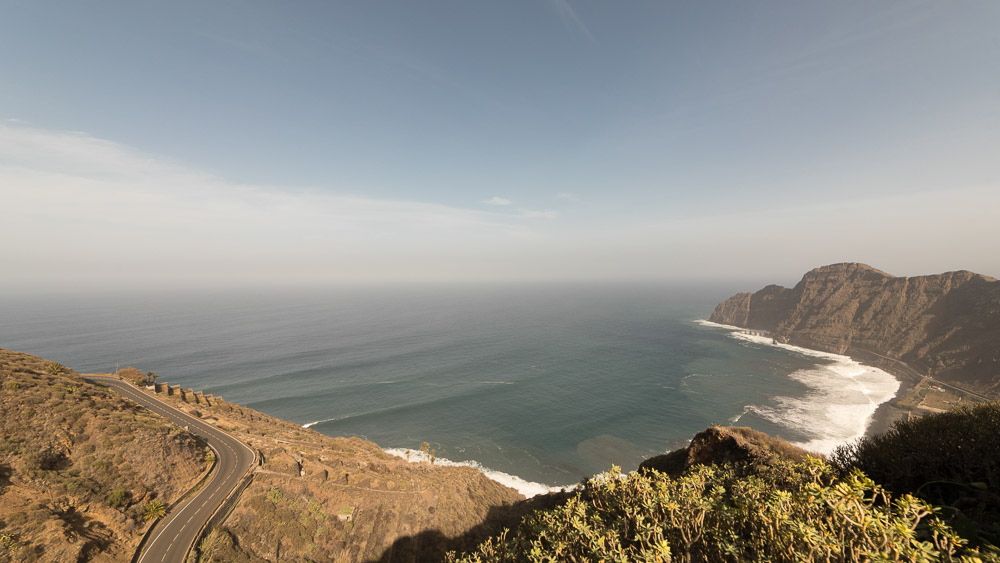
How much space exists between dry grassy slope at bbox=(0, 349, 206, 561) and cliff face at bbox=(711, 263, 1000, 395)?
166227 mm

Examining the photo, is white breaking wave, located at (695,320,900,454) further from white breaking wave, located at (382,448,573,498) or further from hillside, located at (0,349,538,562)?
hillside, located at (0,349,538,562)

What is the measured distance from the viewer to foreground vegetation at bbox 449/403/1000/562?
28.1ft

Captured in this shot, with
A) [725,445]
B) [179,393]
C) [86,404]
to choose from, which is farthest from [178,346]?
[725,445]

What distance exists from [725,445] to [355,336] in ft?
484

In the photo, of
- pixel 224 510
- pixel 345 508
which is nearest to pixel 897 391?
pixel 345 508

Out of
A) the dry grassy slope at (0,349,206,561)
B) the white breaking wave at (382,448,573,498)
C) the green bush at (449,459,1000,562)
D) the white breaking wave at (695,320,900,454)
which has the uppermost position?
the green bush at (449,459,1000,562)

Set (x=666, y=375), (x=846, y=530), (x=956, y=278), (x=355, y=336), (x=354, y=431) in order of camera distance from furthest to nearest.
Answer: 1. (x=355, y=336)
2. (x=956, y=278)
3. (x=666, y=375)
4. (x=354, y=431)
5. (x=846, y=530)

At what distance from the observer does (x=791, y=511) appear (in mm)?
11211

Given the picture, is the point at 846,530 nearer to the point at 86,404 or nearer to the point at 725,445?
the point at 725,445

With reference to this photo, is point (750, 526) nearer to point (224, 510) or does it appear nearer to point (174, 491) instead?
point (224, 510)

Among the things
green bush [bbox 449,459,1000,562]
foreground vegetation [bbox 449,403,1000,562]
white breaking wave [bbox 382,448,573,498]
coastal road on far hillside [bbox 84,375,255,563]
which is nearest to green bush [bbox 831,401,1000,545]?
foreground vegetation [bbox 449,403,1000,562]

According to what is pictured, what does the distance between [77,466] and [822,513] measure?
55433 mm

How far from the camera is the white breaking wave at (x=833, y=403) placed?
62.2 metres

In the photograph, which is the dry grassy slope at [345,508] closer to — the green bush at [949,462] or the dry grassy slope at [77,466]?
the dry grassy slope at [77,466]
